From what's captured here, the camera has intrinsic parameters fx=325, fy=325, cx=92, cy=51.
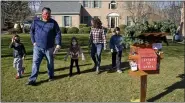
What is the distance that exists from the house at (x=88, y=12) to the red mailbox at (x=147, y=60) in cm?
3829

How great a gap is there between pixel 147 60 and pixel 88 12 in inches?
1576

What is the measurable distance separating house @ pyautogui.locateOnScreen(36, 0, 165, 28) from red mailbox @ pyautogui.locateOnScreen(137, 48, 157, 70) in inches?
1508

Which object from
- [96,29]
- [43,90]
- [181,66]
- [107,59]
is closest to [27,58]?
[107,59]

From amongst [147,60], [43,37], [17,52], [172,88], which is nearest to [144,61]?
[147,60]

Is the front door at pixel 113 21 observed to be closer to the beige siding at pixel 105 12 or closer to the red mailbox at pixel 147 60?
the beige siding at pixel 105 12

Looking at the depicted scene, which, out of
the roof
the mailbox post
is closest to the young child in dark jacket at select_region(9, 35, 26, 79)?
the mailbox post

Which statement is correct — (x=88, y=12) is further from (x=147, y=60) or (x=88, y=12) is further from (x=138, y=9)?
(x=147, y=60)

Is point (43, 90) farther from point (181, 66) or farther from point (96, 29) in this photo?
point (181, 66)

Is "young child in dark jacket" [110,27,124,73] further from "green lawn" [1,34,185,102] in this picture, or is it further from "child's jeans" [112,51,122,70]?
"green lawn" [1,34,185,102]

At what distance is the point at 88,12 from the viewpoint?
1815 inches

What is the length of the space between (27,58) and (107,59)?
3.00 metres

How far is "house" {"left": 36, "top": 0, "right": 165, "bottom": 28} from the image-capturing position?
148ft

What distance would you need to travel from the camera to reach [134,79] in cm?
880

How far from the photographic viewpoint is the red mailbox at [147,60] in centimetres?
650
